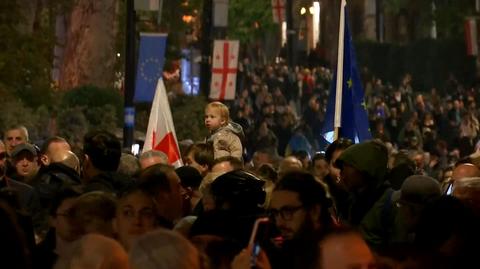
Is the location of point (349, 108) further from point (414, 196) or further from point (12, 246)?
point (12, 246)

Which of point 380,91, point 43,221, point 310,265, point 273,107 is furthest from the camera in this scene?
point 380,91

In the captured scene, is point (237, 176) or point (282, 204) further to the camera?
point (237, 176)

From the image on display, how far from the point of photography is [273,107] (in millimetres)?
42719

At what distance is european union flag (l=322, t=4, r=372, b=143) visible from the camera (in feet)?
47.6

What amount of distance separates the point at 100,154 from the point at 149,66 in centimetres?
1495

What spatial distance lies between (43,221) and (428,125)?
2812 centimetres

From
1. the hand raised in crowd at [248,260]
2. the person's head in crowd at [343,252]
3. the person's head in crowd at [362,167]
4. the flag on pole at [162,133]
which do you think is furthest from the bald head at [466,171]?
the person's head in crowd at [343,252]

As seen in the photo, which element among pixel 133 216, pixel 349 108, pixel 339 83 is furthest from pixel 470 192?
pixel 339 83

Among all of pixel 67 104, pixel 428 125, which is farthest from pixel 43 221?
pixel 428 125

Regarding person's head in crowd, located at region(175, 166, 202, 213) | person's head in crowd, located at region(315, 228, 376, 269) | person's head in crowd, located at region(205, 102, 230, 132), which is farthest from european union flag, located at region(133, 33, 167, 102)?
person's head in crowd, located at region(315, 228, 376, 269)

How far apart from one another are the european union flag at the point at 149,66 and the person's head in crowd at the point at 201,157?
12296 mm

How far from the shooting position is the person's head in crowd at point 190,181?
10974 mm

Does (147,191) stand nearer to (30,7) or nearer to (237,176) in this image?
(237,176)

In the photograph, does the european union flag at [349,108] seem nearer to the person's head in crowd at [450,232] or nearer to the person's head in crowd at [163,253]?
the person's head in crowd at [450,232]
